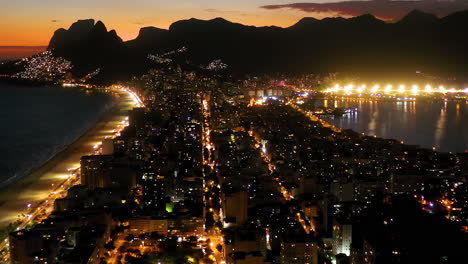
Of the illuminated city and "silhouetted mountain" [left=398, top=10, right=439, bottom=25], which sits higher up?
"silhouetted mountain" [left=398, top=10, right=439, bottom=25]

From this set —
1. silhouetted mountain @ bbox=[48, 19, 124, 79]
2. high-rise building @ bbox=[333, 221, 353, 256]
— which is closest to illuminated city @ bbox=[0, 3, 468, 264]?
high-rise building @ bbox=[333, 221, 353, 256]

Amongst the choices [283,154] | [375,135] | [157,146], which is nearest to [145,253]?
[283,154]

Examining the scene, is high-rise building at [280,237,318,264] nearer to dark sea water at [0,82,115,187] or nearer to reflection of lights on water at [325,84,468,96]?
dark sea water at [0,82,115,187]

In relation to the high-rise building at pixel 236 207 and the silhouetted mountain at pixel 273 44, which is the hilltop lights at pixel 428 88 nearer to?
the silhouetted mountain at pixel 273 44

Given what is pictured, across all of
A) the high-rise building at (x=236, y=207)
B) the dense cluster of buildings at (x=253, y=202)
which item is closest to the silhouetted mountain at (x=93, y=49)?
the dense cluster of buildings at (x=253, y=202)

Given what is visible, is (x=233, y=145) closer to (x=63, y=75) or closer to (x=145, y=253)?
(x=145, y=253)
